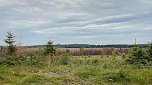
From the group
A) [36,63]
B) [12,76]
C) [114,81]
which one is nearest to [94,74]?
[114,81]

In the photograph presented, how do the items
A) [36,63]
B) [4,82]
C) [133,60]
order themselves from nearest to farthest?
[4,82] < [36,63] < [133,60]

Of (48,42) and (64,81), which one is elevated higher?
(48,42)

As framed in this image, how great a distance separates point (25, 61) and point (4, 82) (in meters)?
6.38

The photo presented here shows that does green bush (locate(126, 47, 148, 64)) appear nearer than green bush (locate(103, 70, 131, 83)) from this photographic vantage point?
No

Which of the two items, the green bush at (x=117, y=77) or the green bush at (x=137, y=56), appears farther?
the green bush at (x=137, y=56)

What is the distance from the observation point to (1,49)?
23.9 metres

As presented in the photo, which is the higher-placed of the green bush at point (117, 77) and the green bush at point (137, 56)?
the green bush at point (137, 56)

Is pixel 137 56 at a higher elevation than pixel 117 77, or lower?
higher

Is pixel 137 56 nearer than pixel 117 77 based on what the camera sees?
No

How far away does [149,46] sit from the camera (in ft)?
67.6

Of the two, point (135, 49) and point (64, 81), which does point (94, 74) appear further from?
point (135, 49)

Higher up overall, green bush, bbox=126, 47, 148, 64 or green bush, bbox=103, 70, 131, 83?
green bush, bbox=126, 47, 148, 64

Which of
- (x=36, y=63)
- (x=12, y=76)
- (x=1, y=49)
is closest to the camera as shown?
(x=12, y=76)

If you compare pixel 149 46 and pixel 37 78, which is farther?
pixel 149 46
